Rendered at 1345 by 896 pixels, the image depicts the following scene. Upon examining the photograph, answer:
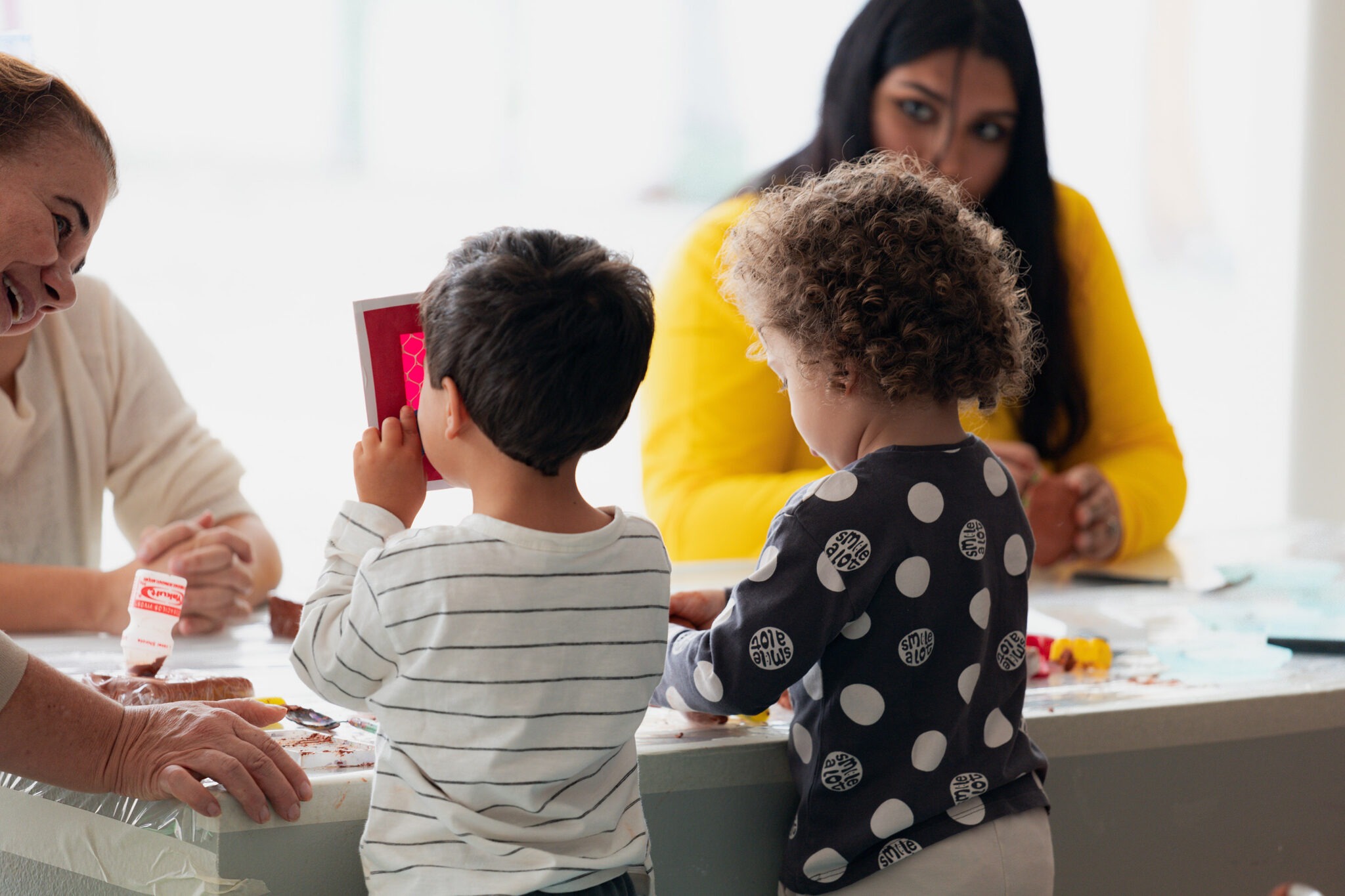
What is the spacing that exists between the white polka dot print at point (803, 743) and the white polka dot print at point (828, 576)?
129 millimetres

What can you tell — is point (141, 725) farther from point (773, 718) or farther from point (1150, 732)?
point (1150, 732)

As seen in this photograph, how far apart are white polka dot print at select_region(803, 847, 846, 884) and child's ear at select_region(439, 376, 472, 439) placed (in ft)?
1.33

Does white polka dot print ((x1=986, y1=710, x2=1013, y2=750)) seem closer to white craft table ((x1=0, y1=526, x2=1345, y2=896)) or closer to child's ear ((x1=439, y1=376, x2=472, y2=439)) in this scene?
white craft table ((x1=0, y1=526, x2=1345, y2=896))

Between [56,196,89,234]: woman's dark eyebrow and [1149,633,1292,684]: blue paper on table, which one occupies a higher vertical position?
[56,196,89,234]: woman's dark eyebrow

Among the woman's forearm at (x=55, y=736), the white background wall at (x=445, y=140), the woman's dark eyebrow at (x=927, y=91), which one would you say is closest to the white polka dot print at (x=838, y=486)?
the woman's forearm at (x=55, y=736)

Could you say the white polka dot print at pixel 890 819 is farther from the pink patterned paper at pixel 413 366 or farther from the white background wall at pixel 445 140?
the white background wall at pixel 445 140

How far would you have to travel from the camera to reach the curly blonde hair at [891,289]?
91 centimetres

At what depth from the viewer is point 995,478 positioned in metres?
0.95

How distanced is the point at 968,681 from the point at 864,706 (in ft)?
0.27

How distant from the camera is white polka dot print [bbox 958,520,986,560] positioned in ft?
2.97

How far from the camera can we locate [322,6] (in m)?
2.80

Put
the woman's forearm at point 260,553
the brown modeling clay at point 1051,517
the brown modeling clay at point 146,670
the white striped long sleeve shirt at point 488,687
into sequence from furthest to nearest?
the brown modeling clay at point 1051,517 < the woman's forearm at point 260,553 < the brown modeling clay at point 146,670 < the white striped long sleeve shirt at point 488,687

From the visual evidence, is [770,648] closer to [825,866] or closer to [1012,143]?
[825,866]

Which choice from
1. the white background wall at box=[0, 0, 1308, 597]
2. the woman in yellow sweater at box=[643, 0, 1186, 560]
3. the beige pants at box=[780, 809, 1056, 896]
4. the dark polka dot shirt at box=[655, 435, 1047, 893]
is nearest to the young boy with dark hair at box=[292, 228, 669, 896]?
the dark polka dot shirt at box=[655, 435, 1047, 893]
